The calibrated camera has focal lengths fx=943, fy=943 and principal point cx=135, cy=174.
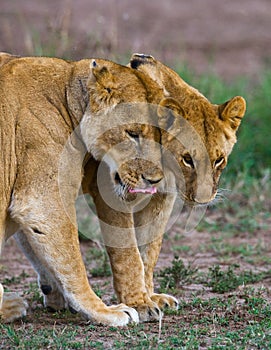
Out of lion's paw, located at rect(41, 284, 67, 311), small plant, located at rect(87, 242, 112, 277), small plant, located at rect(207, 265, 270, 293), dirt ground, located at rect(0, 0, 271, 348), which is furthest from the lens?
dirt ground, located at rect(0, 0, 271, 348)

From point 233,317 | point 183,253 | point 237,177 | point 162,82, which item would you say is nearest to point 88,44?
point 237,177

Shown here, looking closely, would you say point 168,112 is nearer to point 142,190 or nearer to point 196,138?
point 196,138

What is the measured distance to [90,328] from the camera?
171 inches

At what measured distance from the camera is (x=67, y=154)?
175 inches

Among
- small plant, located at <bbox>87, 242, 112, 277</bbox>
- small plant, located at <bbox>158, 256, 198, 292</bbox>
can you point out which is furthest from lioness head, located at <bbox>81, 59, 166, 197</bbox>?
small plant, located at <bbox>87, 242, 112, 277</bbox>

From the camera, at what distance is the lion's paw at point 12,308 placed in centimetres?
465

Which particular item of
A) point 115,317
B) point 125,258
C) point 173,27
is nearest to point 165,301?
point 125,258

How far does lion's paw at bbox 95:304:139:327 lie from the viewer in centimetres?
441

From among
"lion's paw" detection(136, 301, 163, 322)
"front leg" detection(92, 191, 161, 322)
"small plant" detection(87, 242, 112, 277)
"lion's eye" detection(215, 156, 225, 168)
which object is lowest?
"small plant" detection(87, 242, 112, 277)

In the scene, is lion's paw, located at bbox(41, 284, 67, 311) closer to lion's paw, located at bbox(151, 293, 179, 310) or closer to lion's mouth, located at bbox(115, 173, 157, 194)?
lion's paw, located at bbox(151, 293, 179, 310)

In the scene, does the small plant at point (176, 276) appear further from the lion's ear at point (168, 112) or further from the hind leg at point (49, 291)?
the lion's ear at point (168, 112)

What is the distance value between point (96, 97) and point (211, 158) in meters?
0.61

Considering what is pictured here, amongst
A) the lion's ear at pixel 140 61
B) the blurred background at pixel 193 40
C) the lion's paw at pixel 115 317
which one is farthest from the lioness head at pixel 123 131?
the blurred background at pixel 193 40

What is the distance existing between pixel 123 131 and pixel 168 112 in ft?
0.75
